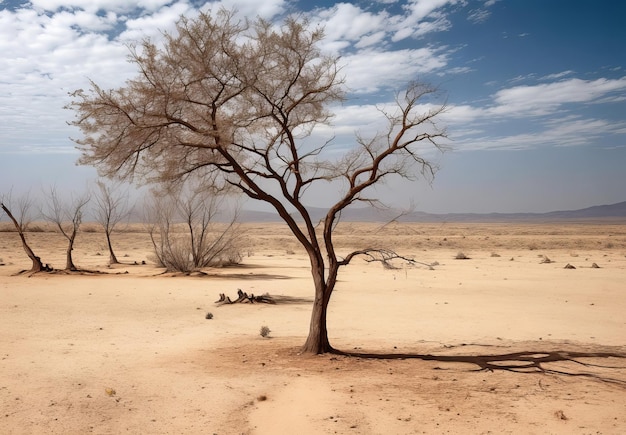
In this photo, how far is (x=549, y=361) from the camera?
998 cm

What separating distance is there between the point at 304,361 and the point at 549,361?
14.6 feet

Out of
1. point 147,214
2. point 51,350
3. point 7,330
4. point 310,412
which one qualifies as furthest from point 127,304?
point 147,214

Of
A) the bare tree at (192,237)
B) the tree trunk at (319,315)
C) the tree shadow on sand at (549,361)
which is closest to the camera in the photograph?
the tree shadow on sand at (549,361)

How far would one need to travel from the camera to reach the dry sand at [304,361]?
22.7ft

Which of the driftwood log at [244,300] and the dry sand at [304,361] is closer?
the dry sand at [304,361]

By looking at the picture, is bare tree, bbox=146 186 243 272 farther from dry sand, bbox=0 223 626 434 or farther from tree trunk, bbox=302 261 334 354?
tree trunk, bbox=302 261 334 354

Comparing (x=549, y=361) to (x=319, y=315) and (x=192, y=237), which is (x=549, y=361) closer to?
(x=319, y=315)

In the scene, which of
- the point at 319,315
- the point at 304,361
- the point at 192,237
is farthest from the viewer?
the point at 192,237

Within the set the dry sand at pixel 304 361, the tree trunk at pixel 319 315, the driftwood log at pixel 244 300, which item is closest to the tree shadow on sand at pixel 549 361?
the dry sand at pixel 304 361

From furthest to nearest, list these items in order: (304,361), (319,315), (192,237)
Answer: (192,237) < (319,315) < (304,361)

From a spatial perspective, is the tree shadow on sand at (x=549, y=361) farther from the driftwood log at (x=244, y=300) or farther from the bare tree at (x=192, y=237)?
the bare tree at (x=192, y=237)

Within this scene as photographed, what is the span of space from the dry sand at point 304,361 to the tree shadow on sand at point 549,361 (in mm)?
38

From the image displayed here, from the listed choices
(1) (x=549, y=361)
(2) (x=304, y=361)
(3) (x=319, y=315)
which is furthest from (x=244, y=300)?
(1) (x=549, y=361)

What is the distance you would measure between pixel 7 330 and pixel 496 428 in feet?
33.7
